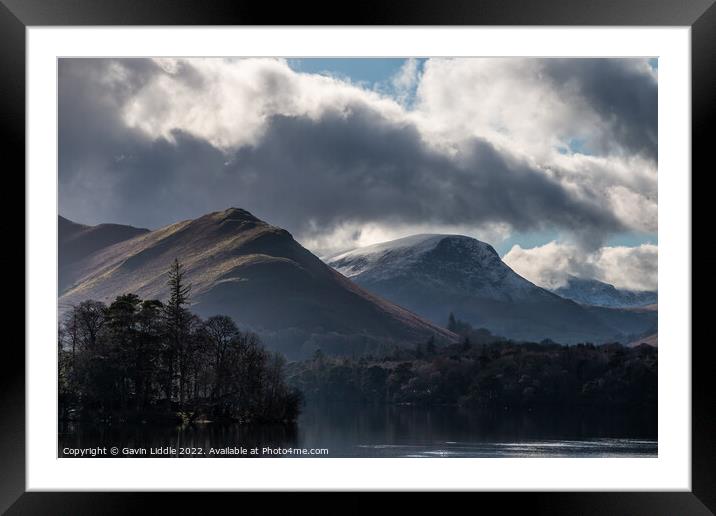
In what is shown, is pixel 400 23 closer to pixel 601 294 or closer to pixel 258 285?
pixel 601 294

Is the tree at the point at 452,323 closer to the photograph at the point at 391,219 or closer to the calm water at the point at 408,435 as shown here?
the photograph at the point at 391,219

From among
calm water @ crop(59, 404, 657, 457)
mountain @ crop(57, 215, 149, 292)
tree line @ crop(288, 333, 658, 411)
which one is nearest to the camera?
calm water @ crop(59, 404, 657, 457)

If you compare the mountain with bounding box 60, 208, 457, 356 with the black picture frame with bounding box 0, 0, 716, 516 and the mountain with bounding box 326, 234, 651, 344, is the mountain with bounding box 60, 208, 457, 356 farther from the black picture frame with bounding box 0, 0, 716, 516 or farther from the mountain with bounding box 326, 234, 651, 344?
the black picture frame with bounding box 0, 0, 716, 516

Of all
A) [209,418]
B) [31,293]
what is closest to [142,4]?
[31,293]

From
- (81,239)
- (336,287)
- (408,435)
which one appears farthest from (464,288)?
(408,435)

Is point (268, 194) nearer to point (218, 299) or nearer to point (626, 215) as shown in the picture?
point (218, 299)

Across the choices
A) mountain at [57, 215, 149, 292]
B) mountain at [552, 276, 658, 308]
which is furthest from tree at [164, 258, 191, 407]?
mountain at [552, 276, 658, 308]

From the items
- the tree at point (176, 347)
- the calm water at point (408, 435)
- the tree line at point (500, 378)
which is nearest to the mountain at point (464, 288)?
the tree line at point (500, 378)
